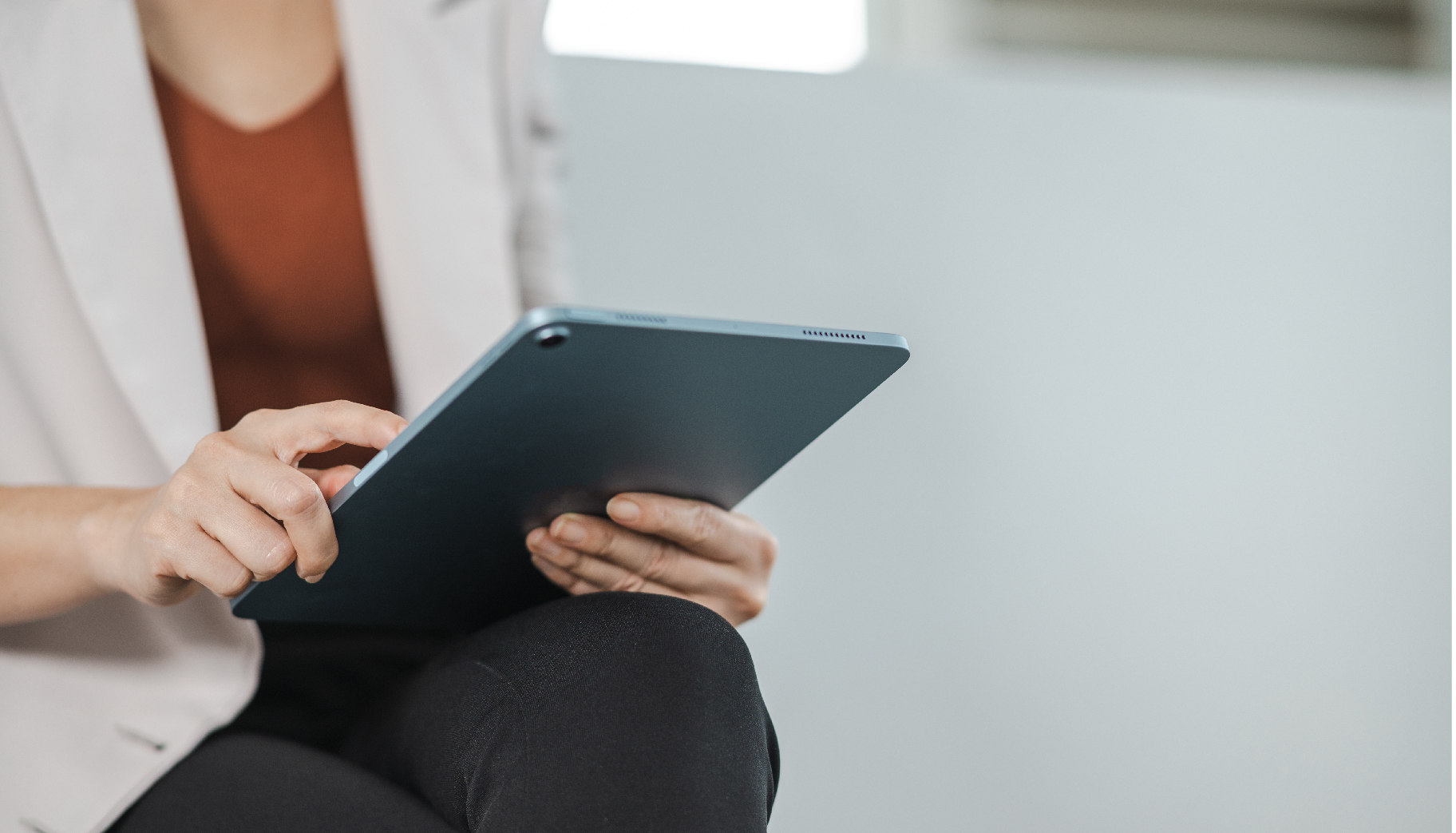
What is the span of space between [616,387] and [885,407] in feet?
2.83

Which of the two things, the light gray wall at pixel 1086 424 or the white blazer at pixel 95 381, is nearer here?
the white blazer at pixel 95 381

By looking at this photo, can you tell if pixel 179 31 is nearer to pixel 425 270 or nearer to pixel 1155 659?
pixel 425 270

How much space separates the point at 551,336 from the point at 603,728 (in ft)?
0.57

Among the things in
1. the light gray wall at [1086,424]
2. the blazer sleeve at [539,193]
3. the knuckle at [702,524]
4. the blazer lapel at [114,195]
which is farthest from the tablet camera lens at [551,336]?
the light gray wall at [1086,424]

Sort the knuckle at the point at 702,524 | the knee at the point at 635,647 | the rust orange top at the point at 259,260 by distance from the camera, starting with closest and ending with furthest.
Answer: the knee at the point at 635,647
the knuckle at the point at 702,524
the rust orange top at the point at 259,260

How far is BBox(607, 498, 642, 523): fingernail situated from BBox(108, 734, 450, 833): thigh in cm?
17

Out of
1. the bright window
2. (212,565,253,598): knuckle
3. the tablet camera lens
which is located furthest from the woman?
the bright window

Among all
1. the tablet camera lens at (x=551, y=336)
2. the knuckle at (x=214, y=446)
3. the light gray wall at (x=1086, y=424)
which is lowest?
the light gray wall at (x=1086, y=424)

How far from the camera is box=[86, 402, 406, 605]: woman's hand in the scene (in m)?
0.40

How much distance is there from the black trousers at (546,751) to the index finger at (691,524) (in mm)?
44

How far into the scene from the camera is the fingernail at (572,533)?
1.67 ft

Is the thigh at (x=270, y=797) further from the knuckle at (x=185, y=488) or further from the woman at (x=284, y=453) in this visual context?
the knuckle at (x=185, y=488)

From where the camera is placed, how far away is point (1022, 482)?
4.22 ft

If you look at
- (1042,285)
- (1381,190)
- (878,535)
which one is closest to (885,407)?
(878,535)
